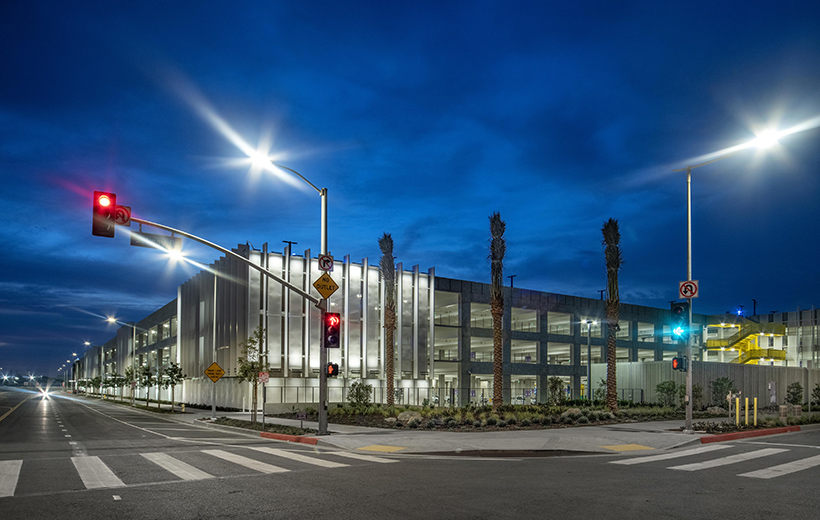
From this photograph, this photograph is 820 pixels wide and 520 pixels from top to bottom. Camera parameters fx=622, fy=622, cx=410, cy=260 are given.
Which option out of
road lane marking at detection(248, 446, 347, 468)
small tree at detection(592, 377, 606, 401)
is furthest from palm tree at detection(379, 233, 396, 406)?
road lane marking at detection(248, 446, 347, 468)

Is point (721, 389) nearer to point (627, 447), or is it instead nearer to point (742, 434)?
point (742, 434)

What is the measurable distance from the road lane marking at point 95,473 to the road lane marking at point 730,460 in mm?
12197

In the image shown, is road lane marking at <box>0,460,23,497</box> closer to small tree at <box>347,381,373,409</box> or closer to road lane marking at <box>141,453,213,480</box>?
road lane marking at <box>141,453,213,480</box>

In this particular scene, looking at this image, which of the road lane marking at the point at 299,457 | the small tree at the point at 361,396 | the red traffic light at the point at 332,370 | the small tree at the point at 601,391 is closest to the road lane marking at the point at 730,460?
the road lane marking at the point at 299,457

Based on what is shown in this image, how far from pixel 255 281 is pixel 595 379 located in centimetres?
3059

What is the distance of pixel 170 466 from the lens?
14.3m

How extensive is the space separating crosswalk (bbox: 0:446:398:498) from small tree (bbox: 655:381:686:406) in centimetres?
3092

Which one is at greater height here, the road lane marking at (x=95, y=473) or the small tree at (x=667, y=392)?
the road lane marking at (x=95, y=473)

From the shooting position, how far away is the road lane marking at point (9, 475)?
11023 mm

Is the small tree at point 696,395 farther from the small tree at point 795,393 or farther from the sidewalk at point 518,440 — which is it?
the sidewalk at point 518,440

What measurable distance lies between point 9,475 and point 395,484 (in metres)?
8.11

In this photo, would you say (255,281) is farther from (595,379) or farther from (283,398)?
(595,379)

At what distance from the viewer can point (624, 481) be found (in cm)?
1238

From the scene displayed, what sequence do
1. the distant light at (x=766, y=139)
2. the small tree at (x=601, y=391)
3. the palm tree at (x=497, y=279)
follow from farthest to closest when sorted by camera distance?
the small tree at (x=601, y=391) → the palm tree at (x=497, y=279) → the distant light at (x=766, y=139)
